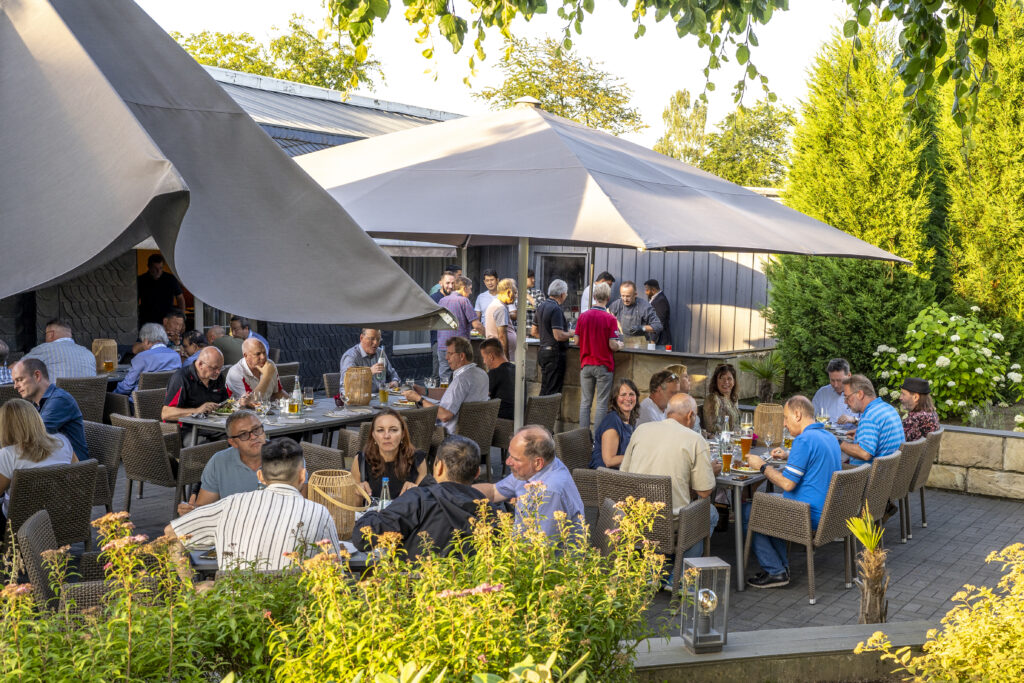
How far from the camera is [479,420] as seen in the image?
8.05 metres

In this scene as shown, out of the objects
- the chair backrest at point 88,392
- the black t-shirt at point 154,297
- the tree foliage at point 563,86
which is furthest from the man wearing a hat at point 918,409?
the tree foliage at point 563,86

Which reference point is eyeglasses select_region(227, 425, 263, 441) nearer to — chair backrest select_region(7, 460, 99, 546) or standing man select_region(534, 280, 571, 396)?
chair backrest select_region(7, 460, 99, 546)

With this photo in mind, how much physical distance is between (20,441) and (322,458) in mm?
1686

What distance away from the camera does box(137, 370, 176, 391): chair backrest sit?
8.91 metres

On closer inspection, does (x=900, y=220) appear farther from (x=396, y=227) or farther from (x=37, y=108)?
(x=37, y=108)

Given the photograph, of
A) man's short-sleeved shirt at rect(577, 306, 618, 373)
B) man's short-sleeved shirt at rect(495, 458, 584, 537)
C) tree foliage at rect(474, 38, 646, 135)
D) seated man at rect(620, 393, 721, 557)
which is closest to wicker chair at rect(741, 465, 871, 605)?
seated man at rect(620, 393, 721, 557)

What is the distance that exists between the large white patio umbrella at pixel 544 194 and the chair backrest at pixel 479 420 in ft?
2.58

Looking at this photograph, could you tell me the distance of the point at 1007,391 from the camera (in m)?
10.6

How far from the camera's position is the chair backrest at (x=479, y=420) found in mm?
7930

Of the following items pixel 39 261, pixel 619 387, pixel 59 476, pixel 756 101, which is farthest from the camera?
pixel 619 387

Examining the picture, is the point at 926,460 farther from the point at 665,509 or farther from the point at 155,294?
the point at 155,294

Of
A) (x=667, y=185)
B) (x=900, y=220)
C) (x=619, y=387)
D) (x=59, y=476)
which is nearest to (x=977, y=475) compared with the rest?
(x=900, y=220)

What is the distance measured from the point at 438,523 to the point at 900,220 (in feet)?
27.7

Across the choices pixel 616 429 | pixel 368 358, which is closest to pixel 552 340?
pixel 368 358
